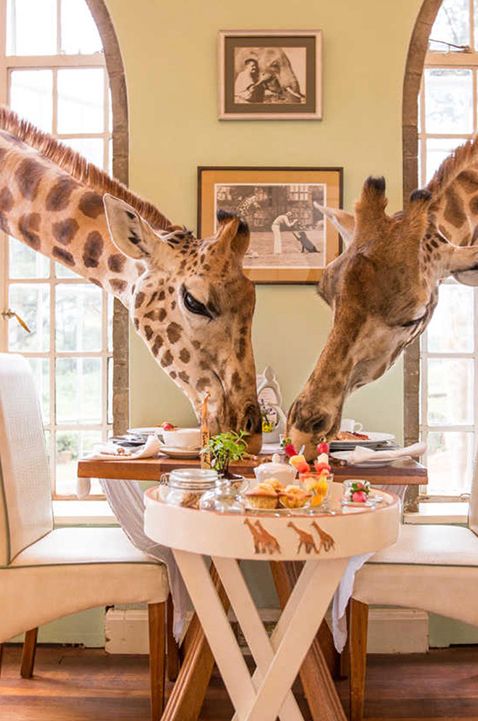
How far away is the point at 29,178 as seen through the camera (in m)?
3.07

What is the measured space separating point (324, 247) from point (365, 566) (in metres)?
1.42

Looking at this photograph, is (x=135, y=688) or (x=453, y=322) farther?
(x=453, y=322)

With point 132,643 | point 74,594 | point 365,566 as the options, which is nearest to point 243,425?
point 365,566

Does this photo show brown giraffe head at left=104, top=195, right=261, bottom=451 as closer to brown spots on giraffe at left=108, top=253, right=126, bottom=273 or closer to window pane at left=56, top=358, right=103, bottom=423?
brown spots on giraffe at left=108, top=253, right=126, bottom=273

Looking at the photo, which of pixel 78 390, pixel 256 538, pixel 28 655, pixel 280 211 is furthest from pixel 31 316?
pixel 256 538

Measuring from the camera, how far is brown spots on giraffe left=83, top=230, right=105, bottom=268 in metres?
2.95

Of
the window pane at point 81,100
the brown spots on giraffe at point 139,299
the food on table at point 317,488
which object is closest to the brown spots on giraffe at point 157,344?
the brown spots on giraffe at point 139,299

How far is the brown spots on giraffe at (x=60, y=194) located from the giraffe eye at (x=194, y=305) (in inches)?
29.3

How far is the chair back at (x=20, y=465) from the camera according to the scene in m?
2.55

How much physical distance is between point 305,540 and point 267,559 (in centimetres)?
10

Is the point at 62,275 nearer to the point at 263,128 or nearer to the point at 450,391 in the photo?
the point at 263,128

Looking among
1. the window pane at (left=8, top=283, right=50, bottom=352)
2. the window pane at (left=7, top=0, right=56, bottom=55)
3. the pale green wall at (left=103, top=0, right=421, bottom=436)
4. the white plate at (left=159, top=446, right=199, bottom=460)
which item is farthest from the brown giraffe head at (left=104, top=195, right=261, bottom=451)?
the window pane at (left=7, top=0, right=56, bottom=55)

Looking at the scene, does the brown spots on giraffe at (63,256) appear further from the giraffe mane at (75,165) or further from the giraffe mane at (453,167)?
the giraffe mane at (453,167)

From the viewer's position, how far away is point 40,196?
304 cm
